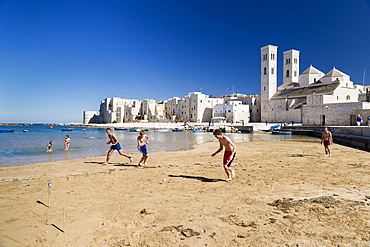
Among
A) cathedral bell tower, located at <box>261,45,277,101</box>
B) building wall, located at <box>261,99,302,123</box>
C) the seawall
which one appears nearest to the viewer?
the seawall

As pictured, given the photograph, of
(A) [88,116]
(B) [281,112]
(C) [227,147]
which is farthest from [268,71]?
(A) [88,116]

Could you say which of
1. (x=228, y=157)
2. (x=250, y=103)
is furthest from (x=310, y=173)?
(x=250, y=103)

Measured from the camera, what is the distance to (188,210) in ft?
13.0

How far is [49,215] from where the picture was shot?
3.79 m

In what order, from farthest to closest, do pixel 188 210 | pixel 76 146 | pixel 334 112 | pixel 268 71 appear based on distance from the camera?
pixel 268 71, pixel 334 112, pixel 76 146, pixel 188 210

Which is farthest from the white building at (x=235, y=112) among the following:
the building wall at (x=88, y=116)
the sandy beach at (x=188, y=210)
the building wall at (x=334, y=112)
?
the building wall at (x=88, y=116)

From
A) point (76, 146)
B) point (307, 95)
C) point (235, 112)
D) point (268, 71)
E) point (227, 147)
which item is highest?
point (268, 71)

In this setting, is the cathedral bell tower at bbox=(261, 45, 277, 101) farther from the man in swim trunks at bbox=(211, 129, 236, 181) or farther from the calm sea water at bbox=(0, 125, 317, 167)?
the man in swim trunks at bbox=(211, 129, 236, 181)

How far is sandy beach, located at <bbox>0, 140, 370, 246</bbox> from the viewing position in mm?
2998

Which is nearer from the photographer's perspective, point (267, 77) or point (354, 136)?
point (354, 136)

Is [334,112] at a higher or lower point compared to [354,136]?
higher

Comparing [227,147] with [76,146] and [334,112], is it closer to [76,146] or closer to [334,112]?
[76,146]

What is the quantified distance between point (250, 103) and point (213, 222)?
60.0 metres

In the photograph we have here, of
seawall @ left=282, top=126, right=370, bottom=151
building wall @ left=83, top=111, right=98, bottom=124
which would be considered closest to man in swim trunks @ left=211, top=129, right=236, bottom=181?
seawall @ left=282, top=126, right=370, bottom=151
